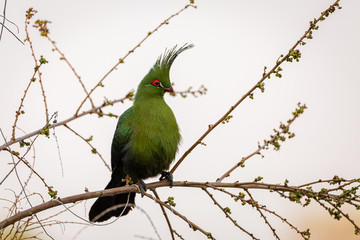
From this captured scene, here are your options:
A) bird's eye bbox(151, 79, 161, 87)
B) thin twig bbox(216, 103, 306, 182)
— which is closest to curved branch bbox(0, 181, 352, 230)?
thin twig bbox(216, 103, 306, 182)

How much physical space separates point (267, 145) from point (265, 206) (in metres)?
0.39

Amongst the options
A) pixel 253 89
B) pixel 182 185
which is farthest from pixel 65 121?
pixel 253 89

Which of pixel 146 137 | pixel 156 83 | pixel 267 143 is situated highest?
pixel 156 83

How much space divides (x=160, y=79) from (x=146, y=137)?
0.61 meters

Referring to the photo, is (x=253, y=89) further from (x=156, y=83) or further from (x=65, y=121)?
(x=156, y=83)

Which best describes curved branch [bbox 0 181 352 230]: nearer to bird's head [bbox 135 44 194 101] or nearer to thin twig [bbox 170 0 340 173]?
thin twig [bbox 170 0 340 173]

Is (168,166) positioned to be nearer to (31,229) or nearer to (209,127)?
(209,127)

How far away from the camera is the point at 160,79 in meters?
4.05

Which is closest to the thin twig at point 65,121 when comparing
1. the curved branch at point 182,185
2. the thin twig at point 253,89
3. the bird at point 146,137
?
the curved branch at point 182,185

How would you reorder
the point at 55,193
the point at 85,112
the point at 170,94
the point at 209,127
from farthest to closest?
the point at 170,94, the point at 209,127, the point at 55,193, the point at 85,112

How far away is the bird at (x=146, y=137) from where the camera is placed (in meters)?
3.77

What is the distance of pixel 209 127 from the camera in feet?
9.50

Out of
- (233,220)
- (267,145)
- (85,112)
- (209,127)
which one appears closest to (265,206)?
(233,220)

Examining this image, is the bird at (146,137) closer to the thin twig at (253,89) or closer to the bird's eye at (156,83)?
the bird's eye at (156,83)
